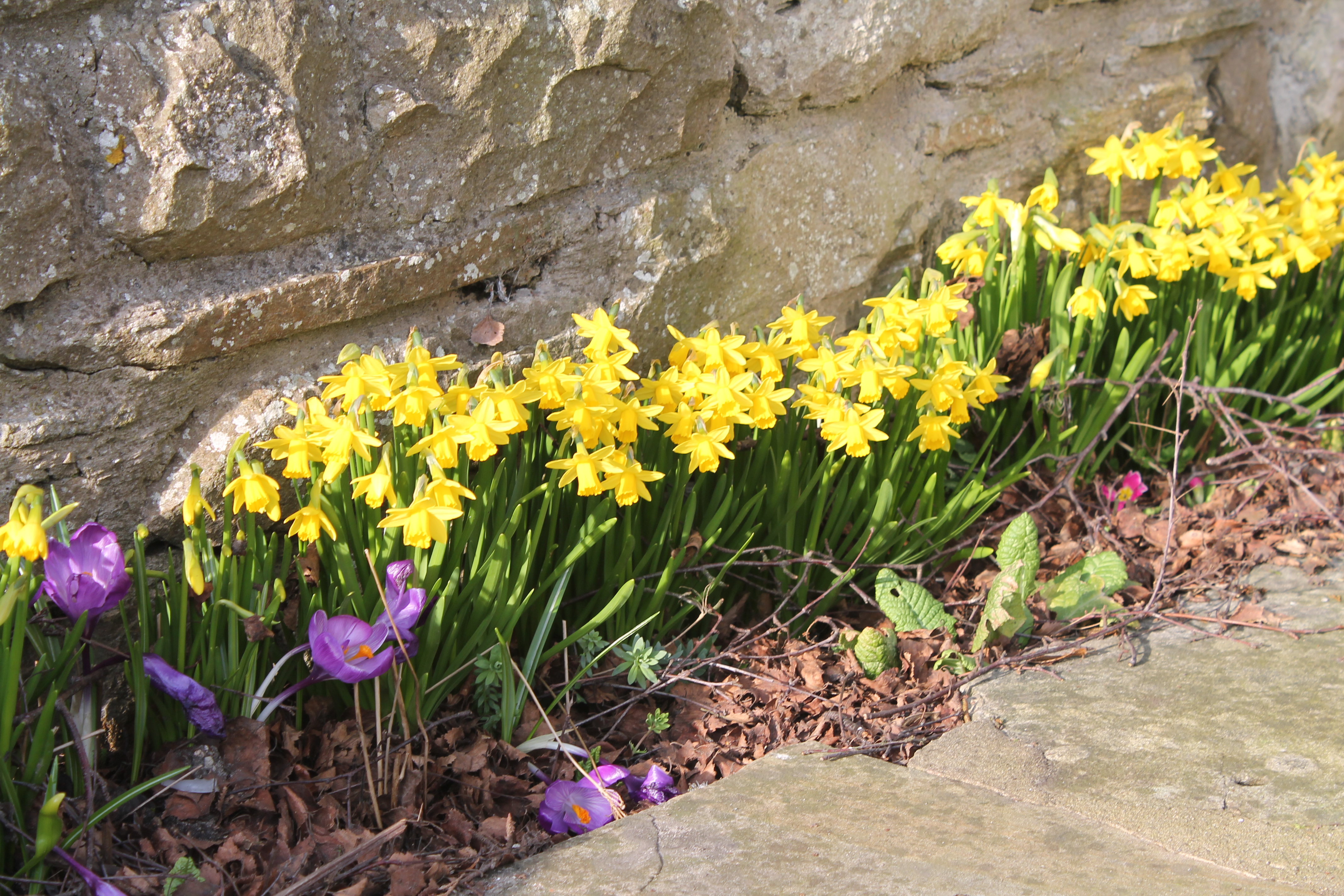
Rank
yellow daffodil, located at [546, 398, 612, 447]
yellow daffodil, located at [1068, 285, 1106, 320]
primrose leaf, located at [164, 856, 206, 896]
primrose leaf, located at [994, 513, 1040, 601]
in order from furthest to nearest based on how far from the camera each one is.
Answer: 1. yellow daffodil, located at [1068, 285, 1106, 320]
2. primrose leaf, located at [994, 513, 1040, 601]
3. yellow daffodil, located at [546, 398, 612, 447]
4. primrose leaf, located at [164, 856, 206, 896]

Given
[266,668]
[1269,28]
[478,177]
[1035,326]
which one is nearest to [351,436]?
[266,668]

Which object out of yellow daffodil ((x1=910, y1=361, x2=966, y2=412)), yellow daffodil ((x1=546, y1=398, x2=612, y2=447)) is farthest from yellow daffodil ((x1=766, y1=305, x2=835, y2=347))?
yellow daffodil ((x1=546, y1=398, x2=612, y2=447))

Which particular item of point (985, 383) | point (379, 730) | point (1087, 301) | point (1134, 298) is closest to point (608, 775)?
point (379, 730)

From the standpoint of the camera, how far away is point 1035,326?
7.82ft

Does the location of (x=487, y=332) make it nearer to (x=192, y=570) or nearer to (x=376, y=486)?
(x=376, y=486)

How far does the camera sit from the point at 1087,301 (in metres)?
2.14

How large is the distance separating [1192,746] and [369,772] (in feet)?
4.13

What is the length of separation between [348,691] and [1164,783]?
126 cm

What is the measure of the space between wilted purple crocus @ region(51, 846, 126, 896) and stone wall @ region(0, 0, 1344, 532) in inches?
23.1

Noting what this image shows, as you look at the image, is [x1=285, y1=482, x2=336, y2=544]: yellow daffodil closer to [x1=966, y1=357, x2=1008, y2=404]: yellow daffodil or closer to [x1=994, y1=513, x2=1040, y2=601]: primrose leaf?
[x1=966, y1=357, x2=1008, y2=404]: yellow daffodil

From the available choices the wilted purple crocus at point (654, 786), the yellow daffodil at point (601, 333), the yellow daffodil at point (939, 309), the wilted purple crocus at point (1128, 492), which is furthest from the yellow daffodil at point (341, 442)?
the wilted purple crocus at point (1128, 492)

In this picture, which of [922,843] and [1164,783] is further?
[1164,783]

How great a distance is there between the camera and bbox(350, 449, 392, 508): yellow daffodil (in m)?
1.42

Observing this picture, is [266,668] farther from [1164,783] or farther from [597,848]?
[1164,783]
